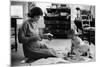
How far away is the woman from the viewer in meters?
2.16

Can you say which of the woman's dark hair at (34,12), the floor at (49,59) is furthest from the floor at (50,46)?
the woman's dark hair at (34,12)

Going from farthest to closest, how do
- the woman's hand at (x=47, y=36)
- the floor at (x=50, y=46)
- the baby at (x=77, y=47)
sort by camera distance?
→ the baby at (x=77, y=47) < the woman's hand at (x=47, y=36) < the floor at (x=50, y=46)

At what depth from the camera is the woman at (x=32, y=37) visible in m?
2.16

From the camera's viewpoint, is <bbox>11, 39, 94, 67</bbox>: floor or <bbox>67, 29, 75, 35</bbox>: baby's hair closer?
<bbox>11, 39, 94, 67</bbox>: floor

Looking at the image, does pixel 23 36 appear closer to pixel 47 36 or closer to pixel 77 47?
pixel 47 36

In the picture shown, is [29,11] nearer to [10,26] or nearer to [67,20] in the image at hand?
[10,26]

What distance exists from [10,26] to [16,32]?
0.11m

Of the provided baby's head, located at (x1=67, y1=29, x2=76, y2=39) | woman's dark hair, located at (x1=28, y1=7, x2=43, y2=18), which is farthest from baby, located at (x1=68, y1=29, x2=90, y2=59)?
woman's dark hair, located at (x1=28, y1=7, x2=43, y2=18)

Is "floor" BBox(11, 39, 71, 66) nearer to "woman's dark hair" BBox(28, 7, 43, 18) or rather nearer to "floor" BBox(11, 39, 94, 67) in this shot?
"floor" BBox(11, 39, 94, 67)

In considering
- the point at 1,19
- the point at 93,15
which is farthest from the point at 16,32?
the point at 93,15

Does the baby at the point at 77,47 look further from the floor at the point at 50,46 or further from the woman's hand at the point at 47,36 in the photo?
the woman's hand at the point at 47,36

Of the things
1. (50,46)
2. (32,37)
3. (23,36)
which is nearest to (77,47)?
(50,46)

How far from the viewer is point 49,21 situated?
224 centimetres

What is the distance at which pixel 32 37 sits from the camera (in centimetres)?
218
